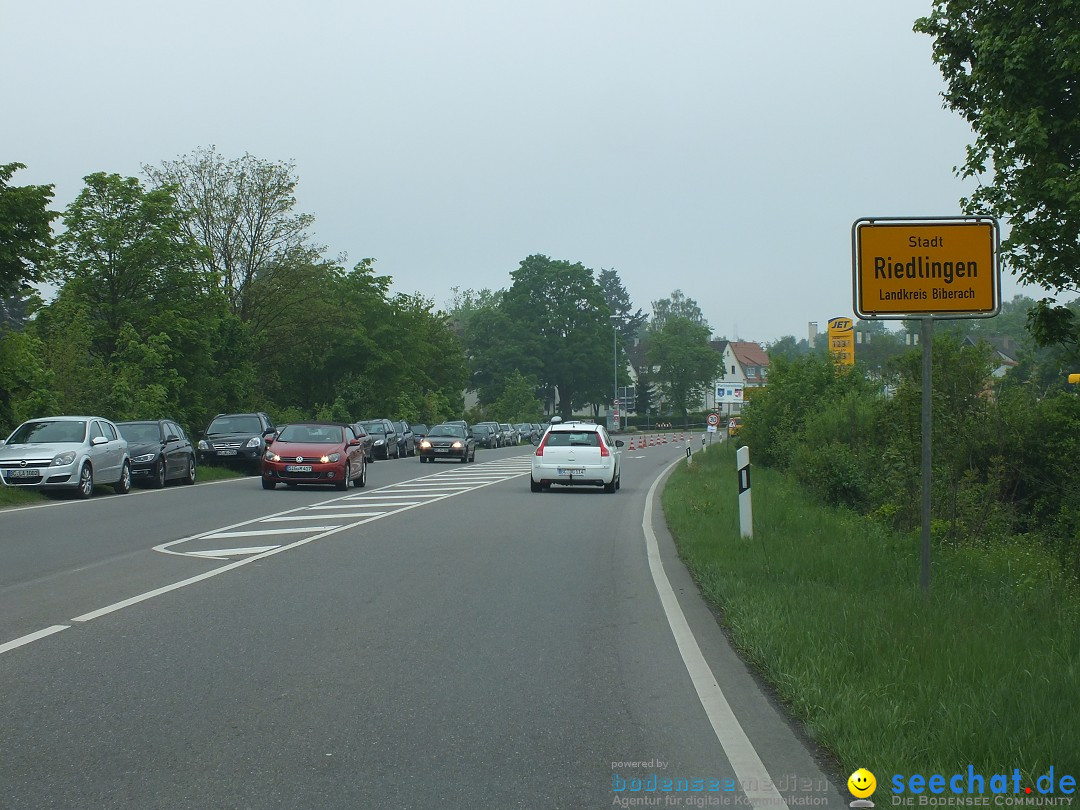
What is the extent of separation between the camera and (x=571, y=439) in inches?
1025

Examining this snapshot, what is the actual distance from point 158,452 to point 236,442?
256 inches

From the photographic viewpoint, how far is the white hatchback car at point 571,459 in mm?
25578

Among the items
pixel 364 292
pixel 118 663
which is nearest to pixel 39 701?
pixel 118 663

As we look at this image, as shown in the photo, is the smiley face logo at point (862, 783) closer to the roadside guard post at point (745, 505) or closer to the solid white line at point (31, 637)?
the solid white line at point (31, 637)

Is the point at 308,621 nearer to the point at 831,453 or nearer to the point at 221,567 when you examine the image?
the point at 221,567

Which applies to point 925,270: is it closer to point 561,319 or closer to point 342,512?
point 342,512

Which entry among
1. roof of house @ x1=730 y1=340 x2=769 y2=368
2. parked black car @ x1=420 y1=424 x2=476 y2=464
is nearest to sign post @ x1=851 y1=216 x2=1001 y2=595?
parked black car @ x1=420 y1=424 x2=476 y2=464

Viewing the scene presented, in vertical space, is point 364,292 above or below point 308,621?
above

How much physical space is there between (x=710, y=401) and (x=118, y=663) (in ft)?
478

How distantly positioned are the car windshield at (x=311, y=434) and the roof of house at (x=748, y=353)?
138 meters

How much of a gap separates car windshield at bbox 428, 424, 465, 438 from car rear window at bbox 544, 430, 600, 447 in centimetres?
1975

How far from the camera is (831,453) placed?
21.0 meters

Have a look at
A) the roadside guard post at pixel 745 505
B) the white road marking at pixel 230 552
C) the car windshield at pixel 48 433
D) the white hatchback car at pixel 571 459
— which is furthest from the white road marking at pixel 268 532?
the white hatchback car at pixel 571 459

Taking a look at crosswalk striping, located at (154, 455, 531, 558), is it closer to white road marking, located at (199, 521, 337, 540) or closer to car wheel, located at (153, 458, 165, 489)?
white road marking, located at (199, 521, 337, 540)
